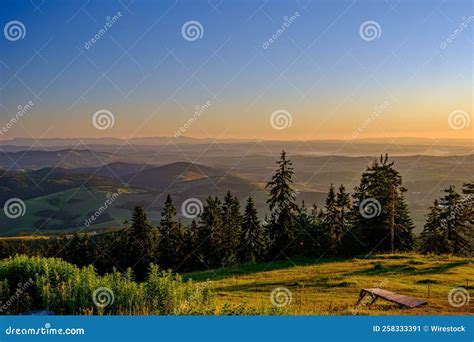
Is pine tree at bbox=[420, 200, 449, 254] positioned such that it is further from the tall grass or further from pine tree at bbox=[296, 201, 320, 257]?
the tall grass

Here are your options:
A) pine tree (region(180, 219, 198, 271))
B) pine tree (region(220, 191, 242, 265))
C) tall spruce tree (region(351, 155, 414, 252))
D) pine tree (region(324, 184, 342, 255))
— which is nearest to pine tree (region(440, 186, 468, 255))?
tall spruce tree (region(351, 155, 414, 252))

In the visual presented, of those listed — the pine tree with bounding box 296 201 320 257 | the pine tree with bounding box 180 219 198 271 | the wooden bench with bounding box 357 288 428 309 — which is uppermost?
the pine tree with bounding box 296 201 320 257

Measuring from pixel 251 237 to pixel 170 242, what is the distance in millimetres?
4461

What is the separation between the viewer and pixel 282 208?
2709cm

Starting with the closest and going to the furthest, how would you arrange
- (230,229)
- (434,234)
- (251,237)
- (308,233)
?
(230,229) → (251,237) → (308,233) → (434,234)

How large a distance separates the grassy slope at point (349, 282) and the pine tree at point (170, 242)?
9.64 feet

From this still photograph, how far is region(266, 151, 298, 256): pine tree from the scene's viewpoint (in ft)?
74.3

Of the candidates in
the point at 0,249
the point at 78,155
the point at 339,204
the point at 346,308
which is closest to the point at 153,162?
the point at 78,155

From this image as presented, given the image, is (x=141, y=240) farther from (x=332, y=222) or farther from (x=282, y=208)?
(x=332, y=222)

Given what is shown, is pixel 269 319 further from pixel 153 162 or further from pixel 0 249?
pixel 0 249

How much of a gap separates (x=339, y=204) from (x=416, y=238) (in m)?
5.43

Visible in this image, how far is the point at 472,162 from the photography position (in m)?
19.2

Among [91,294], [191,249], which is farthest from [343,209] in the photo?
[91,294]

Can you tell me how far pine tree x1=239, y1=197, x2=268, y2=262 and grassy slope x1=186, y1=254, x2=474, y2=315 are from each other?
171cm
